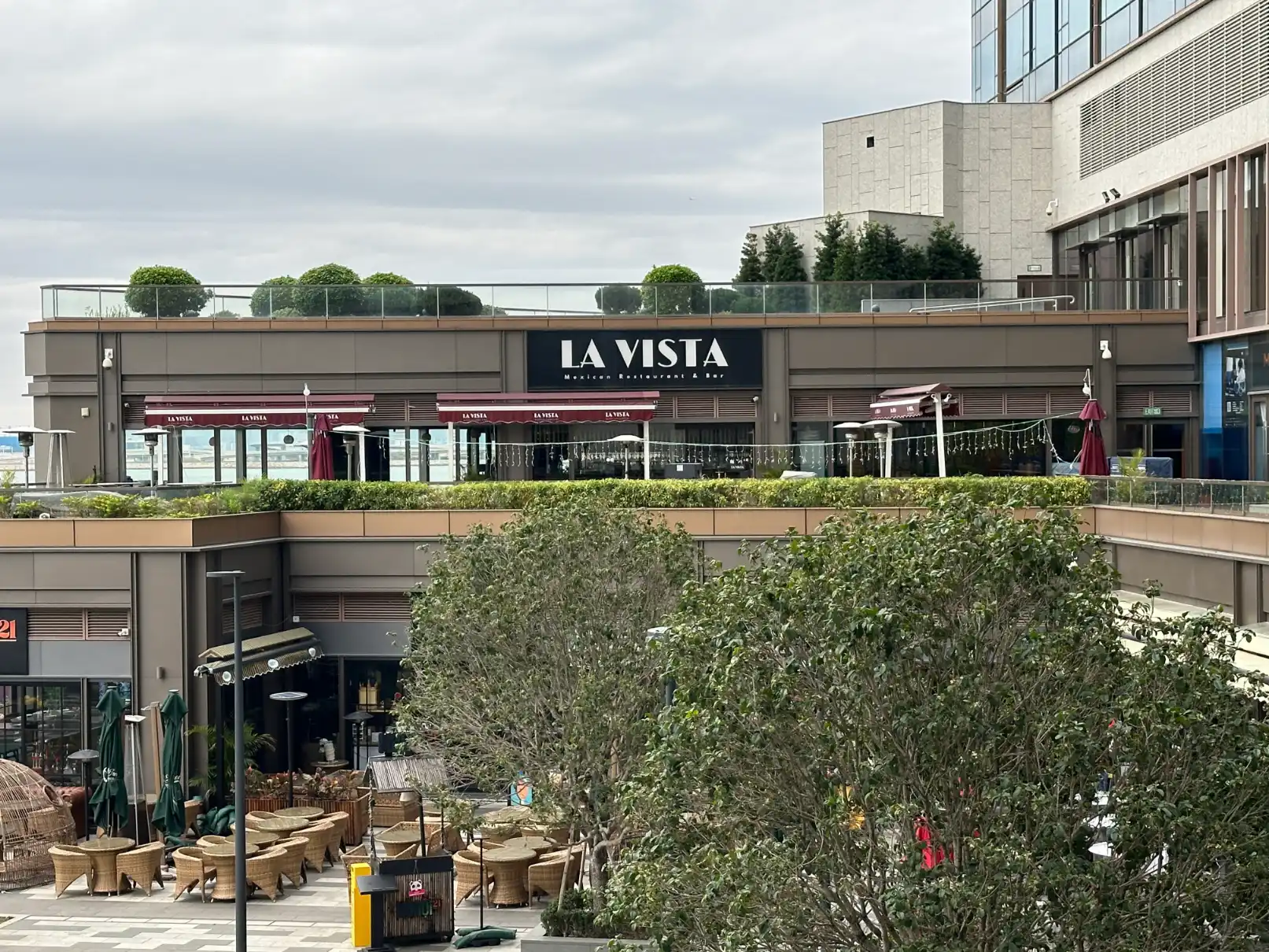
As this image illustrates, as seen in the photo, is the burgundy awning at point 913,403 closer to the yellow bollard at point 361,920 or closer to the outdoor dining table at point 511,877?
the outdoor dining table at point 511,877

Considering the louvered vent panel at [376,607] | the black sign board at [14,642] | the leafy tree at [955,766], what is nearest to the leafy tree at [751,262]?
the louvered vent panel at [376,607]

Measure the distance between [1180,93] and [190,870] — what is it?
29642 mm

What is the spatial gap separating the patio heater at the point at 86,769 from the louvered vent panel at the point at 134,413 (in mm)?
13082

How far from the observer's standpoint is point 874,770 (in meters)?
9.94

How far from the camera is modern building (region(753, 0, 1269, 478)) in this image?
3638 centimetres

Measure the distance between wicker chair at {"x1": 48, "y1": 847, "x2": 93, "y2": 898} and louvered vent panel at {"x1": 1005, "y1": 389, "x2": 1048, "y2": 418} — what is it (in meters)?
24.4

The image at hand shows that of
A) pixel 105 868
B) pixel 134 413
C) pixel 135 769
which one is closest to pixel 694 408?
pixel 134 413

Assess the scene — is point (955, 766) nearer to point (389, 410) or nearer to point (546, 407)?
point (546, 407)

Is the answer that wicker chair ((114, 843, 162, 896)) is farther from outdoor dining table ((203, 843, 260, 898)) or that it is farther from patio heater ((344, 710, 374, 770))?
patio heater ((344, 710, 374, 770))

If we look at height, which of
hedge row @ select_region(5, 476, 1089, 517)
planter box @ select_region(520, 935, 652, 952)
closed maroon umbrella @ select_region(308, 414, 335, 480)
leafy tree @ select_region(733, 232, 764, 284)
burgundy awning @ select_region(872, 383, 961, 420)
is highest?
leafy tree @ select_region(733, 232, 764, 284)

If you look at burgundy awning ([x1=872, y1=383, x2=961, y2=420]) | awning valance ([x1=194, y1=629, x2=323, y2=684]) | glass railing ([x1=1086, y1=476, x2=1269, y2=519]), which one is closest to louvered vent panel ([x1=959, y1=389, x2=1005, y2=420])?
burgundy awning ([x1=872, y1=383, x2=961, y2=420])

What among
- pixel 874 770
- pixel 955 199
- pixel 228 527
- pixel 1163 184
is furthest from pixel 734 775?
pixel 955 199

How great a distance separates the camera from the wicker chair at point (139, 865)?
23188 millimetres

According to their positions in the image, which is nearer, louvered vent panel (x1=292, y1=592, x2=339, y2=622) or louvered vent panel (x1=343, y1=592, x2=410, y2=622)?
louvered vent panel (x1=343, y1=592, x2=410, y2=622)
